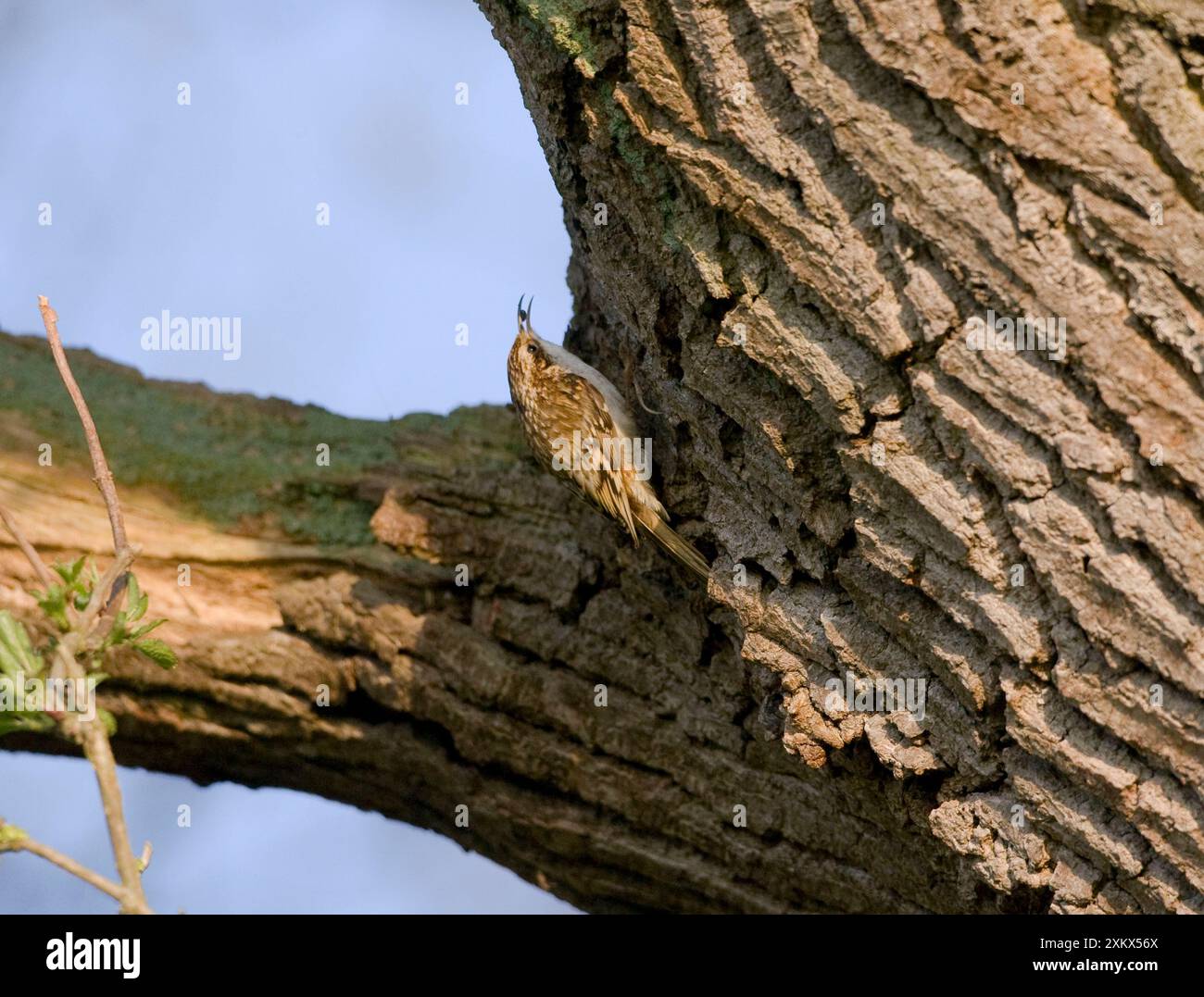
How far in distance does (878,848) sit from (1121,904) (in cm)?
70

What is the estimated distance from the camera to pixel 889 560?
2.44m

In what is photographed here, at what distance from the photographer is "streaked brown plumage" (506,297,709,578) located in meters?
3.13

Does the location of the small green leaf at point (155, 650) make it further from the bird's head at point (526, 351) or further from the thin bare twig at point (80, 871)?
the bird's head at point (526, 351)

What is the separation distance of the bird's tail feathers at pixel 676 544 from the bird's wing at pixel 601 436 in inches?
2.8

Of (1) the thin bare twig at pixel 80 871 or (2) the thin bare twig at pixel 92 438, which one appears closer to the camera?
(1) the thin bare twig at pixel 80 871

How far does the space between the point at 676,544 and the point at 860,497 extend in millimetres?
730

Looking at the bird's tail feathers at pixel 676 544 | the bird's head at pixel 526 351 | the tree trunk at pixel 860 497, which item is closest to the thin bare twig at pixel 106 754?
the tree trunk at pixel 860 497

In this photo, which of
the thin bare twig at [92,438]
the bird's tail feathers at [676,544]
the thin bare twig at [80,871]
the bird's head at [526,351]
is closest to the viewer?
the thin bare twig at [80,871]

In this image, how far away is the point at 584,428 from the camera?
3566 millimetres

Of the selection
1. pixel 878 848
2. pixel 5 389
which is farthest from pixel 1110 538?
pixel 5 389

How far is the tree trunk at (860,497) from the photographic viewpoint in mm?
2061

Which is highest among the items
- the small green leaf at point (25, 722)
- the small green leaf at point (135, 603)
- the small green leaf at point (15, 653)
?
the small green leaf at point (135, 603)

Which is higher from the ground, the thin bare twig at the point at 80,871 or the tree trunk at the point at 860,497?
the tree trunk at the point at 860,497

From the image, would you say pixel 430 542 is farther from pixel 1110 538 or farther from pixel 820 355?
pixel 1110 538
